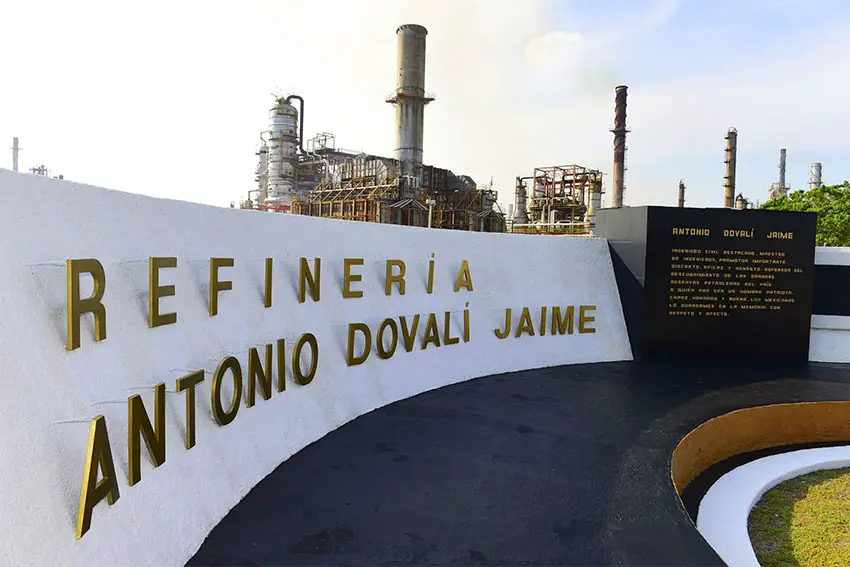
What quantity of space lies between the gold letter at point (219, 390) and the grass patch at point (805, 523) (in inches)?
155

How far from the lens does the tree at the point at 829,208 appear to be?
25594mm

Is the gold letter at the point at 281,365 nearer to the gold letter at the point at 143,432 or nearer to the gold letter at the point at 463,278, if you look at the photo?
the gold letter at the point at 143,432

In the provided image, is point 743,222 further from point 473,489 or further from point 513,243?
point 473,489

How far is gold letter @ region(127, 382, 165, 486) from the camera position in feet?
9.34

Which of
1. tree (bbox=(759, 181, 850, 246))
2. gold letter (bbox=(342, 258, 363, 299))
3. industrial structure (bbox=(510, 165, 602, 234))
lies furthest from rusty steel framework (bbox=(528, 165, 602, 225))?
gold letter (bbox=(342, 258, 363, 299))

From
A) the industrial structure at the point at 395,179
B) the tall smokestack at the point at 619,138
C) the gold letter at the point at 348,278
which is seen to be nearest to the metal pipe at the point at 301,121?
the industrial structure at the point at 395,179

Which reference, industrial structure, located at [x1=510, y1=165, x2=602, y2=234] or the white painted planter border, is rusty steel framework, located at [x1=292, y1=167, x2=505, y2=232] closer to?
industrial structure, located at [x1=510, y1=165, x2=602, y2=234]

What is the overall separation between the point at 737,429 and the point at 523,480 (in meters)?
3.14

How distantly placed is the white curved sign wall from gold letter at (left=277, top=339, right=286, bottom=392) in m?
0.02

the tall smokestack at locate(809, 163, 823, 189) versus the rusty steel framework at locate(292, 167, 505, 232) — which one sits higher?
the tall smokestack at locate(809, 163, 823, 189)

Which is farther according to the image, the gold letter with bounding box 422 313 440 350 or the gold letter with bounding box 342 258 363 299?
the gold letter with bounding box 422 313 440 350

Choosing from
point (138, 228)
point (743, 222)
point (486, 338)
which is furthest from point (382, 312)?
point (743, 222)

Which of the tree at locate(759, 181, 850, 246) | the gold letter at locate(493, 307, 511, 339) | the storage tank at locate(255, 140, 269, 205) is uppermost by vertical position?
the storage tank at locate(255, 140, 269, 205)

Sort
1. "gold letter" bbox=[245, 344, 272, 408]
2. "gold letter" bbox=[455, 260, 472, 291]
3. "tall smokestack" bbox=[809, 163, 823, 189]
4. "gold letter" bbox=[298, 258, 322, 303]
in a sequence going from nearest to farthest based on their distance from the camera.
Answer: "gold letter" bbox=[245, 344, 272, 408]
"gold letter" bbox=[298, 258, 322, 303]
"gold letter" bbox=[455, 260, 472, 291]
"tall smokestack" bbox=[809, 163, 823, 189]
